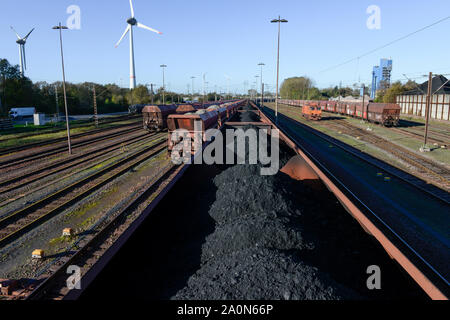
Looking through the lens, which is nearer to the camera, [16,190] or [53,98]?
[16,190]

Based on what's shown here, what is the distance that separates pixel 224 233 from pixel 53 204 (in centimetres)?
910

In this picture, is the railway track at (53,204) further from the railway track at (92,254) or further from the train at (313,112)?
the train at (313,112)

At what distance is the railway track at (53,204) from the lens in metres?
10.2

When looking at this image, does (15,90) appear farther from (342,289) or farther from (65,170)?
(342,289)

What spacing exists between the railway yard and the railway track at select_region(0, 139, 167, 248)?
2.2 inches

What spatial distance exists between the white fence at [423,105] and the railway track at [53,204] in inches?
1817

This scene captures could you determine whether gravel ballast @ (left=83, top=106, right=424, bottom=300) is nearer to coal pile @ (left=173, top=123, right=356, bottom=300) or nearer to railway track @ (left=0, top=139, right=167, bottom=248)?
coal pile @ (left=173, top=123, right=356, bottom=300)

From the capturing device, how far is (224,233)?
23.6 ft

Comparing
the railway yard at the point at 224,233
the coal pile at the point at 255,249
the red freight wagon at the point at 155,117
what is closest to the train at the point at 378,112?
the railway yard at the point at 224,233

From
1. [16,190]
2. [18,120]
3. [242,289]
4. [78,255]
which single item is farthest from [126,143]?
[18,120]

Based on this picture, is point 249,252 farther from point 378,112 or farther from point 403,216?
point 378,112

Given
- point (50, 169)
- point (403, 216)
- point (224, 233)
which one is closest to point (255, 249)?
point (224, 233)

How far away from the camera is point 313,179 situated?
42.6 feet
